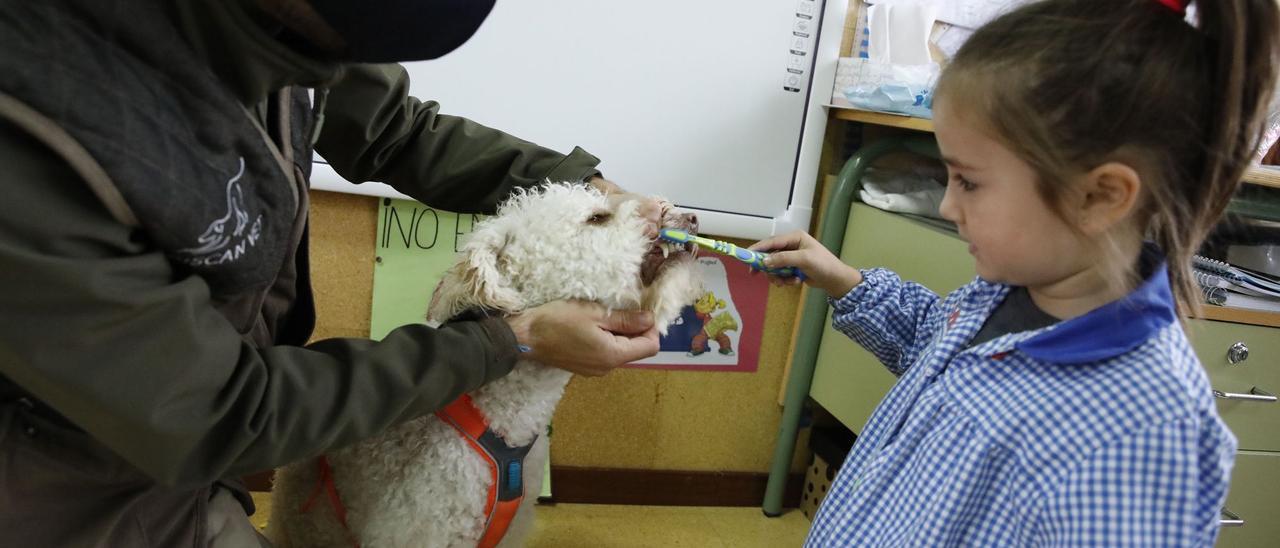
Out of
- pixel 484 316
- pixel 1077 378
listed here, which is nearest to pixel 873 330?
pixel 1077 378

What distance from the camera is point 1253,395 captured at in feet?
4.05

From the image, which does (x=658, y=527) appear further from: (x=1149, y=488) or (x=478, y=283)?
(x=1149, y=488)

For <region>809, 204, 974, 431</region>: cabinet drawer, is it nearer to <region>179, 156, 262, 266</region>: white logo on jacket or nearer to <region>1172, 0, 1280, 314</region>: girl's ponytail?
<region>1172, 0, 1280, 314</region>: girl's ponytail

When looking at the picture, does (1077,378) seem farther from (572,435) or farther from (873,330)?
(572,435)

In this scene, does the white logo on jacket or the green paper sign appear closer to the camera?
the white logo on jacket

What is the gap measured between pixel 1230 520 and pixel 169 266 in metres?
1.55

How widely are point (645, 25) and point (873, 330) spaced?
0.88 metres

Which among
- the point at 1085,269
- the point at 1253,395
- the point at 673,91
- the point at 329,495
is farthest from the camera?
the point at 673,91

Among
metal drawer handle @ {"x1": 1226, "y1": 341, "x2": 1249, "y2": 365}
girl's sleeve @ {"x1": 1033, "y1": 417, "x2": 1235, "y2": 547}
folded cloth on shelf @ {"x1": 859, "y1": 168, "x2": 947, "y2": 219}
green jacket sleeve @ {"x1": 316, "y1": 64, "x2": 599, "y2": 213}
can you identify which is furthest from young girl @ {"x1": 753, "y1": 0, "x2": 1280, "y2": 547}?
folded cloth on shelf @ {"x1": 859, "y1": 168, "x2": 947, "y2": 219}

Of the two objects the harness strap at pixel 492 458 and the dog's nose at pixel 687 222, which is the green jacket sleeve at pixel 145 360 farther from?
the dog's nose at pixel 687 222

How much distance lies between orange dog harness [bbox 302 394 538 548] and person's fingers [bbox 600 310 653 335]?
225mm

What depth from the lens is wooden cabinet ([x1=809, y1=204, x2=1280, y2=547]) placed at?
1216mm

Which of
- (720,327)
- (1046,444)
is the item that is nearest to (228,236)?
(1046,444)

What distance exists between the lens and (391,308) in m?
1.71
